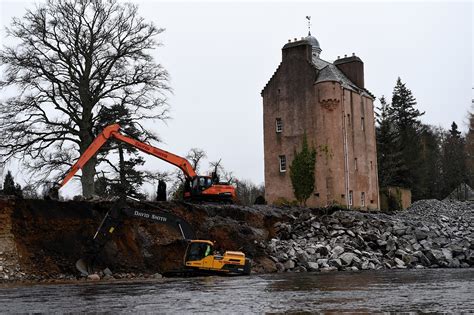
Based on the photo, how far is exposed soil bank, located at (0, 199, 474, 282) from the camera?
1040 inches

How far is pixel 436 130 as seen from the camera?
98.4 meters

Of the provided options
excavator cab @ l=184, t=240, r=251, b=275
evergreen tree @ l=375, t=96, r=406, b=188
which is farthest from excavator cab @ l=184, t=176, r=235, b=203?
evergreen tree @ l=375, t=96, r=406, b=188

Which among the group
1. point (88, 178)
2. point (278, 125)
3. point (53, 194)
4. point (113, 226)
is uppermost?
point (278, 125)

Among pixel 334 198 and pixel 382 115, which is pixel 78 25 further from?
pixel 382 115

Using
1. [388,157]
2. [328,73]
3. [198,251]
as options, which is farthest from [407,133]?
[198,251]

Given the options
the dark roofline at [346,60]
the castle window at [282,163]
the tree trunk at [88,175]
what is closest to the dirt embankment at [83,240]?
the tree trunk at [88,175]

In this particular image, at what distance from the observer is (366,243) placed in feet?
117

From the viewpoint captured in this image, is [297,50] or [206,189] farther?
[297,50]

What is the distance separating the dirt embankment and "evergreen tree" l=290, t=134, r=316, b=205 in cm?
1797

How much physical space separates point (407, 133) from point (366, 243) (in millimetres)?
43042

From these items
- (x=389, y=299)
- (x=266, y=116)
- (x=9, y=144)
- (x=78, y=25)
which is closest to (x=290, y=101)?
(x=266, y=116)

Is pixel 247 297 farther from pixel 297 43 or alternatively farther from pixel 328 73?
pixel 297 43

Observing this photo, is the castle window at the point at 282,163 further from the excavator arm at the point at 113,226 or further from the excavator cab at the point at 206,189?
the excavator arm at the point at 113,226

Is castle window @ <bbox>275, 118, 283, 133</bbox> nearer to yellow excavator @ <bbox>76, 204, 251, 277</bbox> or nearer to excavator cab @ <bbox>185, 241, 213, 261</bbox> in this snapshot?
yellow excavator @ <bbox>76, 204, 251, 277</bbox>
